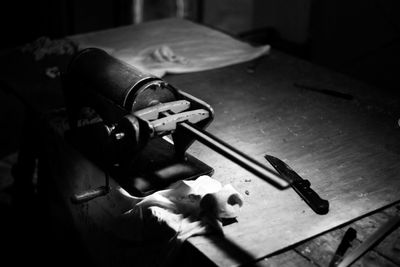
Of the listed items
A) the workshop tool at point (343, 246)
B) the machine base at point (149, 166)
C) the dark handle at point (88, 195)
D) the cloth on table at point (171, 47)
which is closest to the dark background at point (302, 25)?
the cloth on table at point (171, 47)

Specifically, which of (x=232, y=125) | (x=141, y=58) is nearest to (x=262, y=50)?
(x=141, y=58)

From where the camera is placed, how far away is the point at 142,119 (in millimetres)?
1757

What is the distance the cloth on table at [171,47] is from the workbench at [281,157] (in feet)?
0.31

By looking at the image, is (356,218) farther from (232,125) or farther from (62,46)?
Answer: (62,46)

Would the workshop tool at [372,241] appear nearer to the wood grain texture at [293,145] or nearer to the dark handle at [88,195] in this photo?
the wood grain texture at [293,145]

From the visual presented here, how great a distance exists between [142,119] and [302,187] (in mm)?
628

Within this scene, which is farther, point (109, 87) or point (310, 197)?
point (109, 87)

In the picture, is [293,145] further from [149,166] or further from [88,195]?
[88,195]

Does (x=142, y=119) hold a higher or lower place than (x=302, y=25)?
higher

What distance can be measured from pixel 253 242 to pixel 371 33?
299 cm

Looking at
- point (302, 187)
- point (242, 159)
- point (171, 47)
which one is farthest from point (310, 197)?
point (171, 47)

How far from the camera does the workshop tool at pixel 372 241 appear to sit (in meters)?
1.48

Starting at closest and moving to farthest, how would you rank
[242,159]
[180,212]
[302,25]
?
[242,159] → [180,212] → [302,25]

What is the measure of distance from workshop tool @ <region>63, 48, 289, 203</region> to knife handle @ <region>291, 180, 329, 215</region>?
335 millimetres
